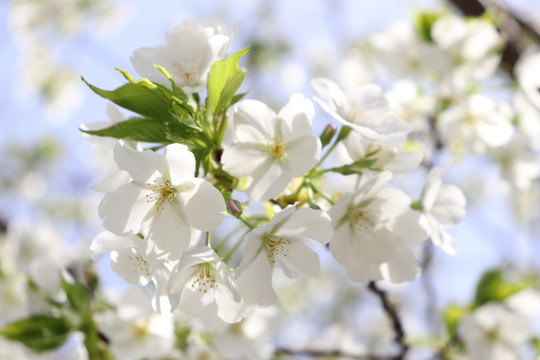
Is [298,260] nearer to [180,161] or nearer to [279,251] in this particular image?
[279,251]

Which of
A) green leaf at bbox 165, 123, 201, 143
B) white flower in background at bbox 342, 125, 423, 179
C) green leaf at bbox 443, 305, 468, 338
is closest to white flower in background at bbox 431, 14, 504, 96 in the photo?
green leaf at bbox 443, 305, 468, 338

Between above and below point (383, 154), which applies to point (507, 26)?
below

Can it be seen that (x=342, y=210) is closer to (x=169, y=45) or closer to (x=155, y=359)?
(x=169, y=45)

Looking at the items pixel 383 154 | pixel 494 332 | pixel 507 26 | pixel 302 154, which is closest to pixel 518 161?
pixel 507 26

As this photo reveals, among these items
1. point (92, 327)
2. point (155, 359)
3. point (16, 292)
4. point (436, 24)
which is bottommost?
point (16, 292)

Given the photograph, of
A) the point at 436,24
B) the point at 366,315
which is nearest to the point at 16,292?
the point at 436,24

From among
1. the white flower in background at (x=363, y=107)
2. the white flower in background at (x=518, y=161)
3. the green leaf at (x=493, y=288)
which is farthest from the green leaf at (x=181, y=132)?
the white flower in background at (x=518, y=161)
